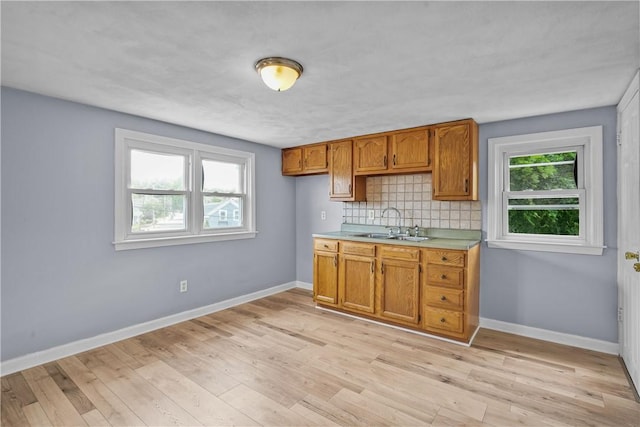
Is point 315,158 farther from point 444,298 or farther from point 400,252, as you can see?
point 444,298

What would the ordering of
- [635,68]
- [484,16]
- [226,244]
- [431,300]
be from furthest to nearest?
1. [226,244]
2. [431,300]
3. [635,68]
4. [484,16]

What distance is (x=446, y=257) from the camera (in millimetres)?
3047

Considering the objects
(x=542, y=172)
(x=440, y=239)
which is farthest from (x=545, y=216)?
(x=440, y=239)

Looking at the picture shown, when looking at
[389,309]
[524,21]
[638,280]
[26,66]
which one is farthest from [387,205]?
[26,66]

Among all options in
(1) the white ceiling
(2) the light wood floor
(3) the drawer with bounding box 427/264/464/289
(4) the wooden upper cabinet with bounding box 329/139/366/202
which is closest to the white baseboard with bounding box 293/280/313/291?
(4) the wooden upper cabinet with bounding box 329/139/366/202

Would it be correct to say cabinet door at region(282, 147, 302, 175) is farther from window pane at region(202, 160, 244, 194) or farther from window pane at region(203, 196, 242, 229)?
window pane at region(203, 196, 242, 229)

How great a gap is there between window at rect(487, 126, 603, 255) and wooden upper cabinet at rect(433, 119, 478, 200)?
285 mm

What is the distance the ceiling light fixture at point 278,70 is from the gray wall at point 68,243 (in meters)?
1.86

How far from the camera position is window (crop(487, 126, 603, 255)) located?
288cm

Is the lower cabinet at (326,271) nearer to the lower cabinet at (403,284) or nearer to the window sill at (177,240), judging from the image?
the lower cabinet at (403,284)

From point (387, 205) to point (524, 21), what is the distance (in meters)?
2.70

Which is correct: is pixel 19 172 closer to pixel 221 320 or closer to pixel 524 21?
pixel 221 320

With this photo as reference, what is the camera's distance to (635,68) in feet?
6.81

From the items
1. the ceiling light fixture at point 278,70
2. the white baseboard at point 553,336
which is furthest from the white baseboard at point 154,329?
the ceiling light fixture at point 278,70
